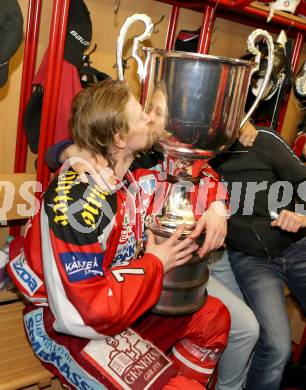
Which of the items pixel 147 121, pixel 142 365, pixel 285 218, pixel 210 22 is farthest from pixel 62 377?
pixel 210 22

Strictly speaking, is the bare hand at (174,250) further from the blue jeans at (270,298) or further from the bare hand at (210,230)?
the blue jeans at (270,298)

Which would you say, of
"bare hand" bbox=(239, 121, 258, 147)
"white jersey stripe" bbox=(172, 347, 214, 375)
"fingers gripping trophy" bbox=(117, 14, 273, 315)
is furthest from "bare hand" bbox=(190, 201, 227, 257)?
"bare hand" bbox=(239, 121, 258, 147)

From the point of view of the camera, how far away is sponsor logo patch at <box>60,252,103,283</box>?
31.6 inches

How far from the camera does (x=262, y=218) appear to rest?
1.44m

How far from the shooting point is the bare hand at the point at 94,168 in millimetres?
925

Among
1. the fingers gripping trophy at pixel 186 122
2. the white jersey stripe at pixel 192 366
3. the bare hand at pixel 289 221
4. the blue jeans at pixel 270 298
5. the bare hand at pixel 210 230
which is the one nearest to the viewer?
the fingers gripping trophy at pixel 186 122

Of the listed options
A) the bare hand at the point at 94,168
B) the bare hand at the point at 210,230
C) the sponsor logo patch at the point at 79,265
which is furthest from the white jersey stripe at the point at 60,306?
the bare hand at the point at 210,230

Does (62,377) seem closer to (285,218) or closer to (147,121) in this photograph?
(147,121)

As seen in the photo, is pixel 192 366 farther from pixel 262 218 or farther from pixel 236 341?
pixel 262 218

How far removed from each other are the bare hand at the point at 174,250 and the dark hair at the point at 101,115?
269 millimetres

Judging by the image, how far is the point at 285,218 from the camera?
3.87 ft

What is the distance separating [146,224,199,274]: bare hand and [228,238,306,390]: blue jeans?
0.55 m

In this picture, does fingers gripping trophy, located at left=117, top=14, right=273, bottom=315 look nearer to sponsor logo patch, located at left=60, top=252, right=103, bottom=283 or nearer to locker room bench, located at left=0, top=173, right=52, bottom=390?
sponsor logo patch, located at left=60, top=252, right=103, bottom=283

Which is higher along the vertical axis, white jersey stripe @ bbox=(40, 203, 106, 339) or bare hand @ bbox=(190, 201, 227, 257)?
bare hand @ bbox=(190, 201, 227, 257)
